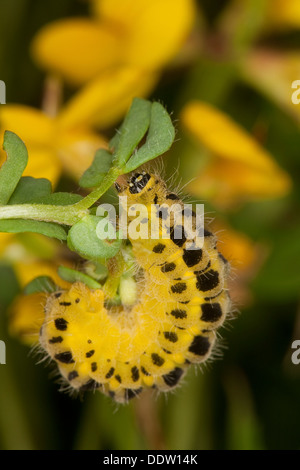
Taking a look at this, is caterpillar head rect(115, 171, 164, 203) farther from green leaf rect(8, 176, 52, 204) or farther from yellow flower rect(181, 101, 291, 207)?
yellow flower rect(181, 101, 291, 207)

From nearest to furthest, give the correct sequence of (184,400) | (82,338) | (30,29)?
(82,338)
(184,400)
(30,29)

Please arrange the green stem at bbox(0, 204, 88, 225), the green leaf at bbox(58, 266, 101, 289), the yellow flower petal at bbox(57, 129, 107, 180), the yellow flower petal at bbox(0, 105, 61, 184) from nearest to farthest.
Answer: the green stem at bbox(0, 204, 88, 225), the green leaf at bbox(58, 266, 101, 289), the yellow flower petal at bbox(0, 105, 61, 184), the yellow flower petal at bbox(57, 129, 107, 180)

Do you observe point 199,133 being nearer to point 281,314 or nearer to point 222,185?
point 222,185

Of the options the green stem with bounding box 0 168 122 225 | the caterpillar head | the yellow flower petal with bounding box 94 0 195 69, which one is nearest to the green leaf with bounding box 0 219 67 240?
the green stem with bounding box 0 168 122 225
